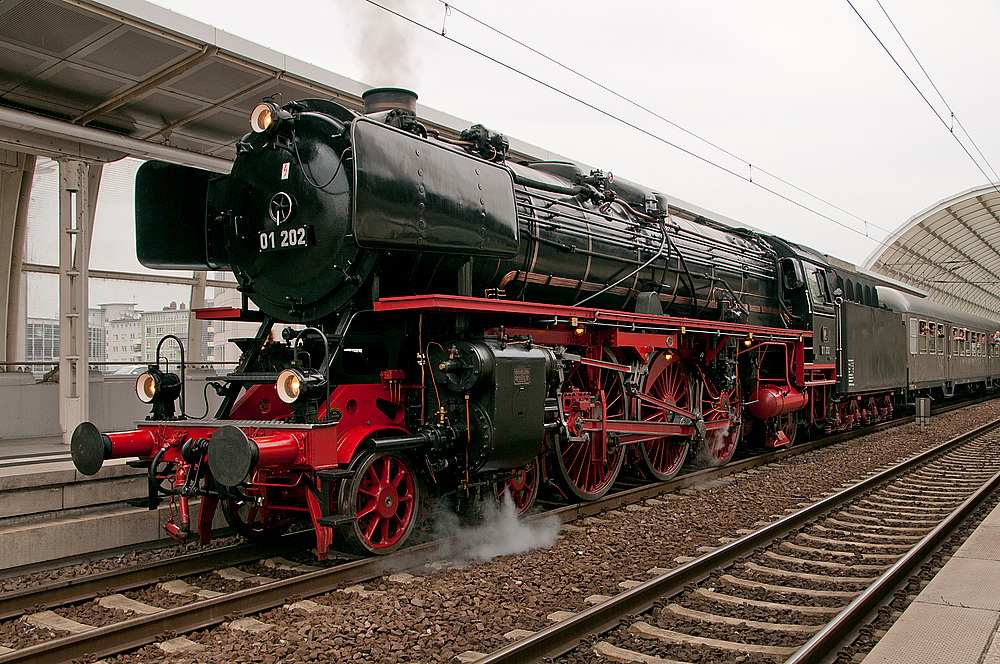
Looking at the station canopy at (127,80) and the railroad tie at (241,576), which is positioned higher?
the station canopy at (127,80)

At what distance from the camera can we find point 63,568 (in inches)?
197

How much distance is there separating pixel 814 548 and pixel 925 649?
252 cm

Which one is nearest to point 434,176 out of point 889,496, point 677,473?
point 677,473

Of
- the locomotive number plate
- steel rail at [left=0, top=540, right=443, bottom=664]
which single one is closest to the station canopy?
the locomotive number plate

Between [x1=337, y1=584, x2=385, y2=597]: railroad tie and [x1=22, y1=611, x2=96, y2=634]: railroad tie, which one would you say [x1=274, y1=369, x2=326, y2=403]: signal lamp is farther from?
[x1=22, y1=611, x2=96, y2=634]: railroad tie

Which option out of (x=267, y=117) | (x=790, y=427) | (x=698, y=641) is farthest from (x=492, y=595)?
(x=790, y=427)

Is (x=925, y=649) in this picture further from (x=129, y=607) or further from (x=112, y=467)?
(x=112, y=467)

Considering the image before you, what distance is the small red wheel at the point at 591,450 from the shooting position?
6648 mm

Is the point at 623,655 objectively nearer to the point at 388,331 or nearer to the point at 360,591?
the point at 360,591

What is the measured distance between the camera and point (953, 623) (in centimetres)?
350

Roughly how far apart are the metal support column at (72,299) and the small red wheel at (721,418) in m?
6.77

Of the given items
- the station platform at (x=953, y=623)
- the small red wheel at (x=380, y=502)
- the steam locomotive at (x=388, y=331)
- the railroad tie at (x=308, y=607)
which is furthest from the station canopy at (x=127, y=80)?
the station platform at (x=953, y=623)

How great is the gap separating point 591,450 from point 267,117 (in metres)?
3.99

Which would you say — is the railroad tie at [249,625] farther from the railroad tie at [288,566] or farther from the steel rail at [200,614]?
the railroad tie at [288,566]
